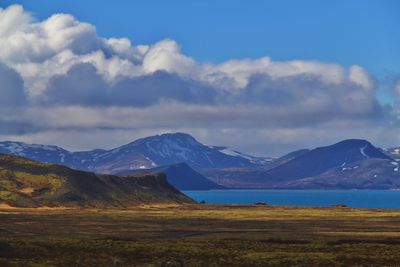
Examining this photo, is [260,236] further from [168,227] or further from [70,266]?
[70,266]

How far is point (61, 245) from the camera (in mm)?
105188

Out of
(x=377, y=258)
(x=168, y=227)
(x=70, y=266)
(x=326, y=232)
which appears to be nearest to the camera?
(x=70, y=266)

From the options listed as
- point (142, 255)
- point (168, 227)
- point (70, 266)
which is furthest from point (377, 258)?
point (168, 227)

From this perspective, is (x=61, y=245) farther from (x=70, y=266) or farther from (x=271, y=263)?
(x=271, y=263)

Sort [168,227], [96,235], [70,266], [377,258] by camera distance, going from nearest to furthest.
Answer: [70,266]
[377,258]
[96,235]
[168,227]

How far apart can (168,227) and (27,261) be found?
68911 mm

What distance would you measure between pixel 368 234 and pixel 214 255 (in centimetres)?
4889

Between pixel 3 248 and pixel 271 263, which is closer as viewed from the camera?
pixel 271 263

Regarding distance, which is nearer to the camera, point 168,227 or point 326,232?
point 326,232

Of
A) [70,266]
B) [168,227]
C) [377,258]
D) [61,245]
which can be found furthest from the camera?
[168,227]

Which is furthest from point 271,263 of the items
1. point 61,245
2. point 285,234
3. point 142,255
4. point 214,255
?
point 285,234

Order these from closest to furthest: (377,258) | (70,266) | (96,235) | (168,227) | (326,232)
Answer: (70,266) < (377,258) < (96,235) < (326,232) < (168,227)

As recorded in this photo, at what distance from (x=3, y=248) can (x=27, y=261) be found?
11.9 meters

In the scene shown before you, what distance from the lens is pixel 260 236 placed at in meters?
128
